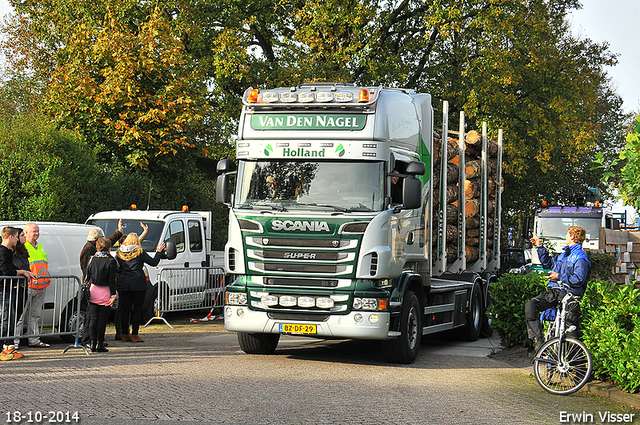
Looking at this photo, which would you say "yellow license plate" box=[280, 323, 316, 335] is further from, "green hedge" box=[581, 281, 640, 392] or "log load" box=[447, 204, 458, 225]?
"log load" box=[447, 204, 458, 225]

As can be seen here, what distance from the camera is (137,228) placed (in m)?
15.8

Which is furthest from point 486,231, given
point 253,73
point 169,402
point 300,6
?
point 300,6

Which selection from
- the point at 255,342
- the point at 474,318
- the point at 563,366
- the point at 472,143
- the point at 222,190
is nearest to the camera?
the point at 563,366

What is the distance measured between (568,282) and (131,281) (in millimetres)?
6988

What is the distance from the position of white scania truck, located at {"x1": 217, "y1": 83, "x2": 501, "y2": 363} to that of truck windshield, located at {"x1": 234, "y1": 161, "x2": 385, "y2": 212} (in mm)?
14

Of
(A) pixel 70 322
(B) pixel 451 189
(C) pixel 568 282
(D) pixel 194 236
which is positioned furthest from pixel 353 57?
(C) pixel 568 282

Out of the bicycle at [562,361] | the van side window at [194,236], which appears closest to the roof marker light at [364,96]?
the bicycle at [562,361]

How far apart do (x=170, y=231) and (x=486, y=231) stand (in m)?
6.63

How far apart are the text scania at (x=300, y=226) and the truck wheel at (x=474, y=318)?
5017 millimetres

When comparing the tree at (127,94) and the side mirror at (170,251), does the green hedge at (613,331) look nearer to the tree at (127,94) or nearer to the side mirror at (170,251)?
the side mirror at (170,251)

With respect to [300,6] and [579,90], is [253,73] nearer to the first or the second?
[300,6]

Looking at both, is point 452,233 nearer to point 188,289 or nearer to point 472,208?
point 472,208

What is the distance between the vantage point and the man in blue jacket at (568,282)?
30.2 ft

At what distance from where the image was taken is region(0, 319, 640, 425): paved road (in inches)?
287
